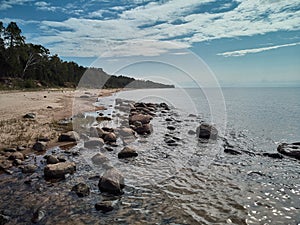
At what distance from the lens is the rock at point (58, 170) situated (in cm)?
761

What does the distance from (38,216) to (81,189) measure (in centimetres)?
144

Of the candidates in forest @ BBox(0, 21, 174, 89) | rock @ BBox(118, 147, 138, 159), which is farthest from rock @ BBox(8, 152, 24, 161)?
forest @ BBox(0, 21, 174, 89)

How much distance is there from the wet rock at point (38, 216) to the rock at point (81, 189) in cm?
112

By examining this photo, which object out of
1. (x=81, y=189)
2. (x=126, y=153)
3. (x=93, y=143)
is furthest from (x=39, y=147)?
(x=81, y=189)

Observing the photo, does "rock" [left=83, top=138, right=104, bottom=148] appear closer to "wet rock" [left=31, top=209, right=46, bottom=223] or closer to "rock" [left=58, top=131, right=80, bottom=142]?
"rock" [left=58, top=131, right=80, bottom=142]

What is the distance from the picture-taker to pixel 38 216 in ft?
17.5

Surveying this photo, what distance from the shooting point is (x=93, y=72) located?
80875 mm

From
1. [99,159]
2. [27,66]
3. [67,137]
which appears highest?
[27,66]

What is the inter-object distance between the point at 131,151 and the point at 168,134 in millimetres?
5793

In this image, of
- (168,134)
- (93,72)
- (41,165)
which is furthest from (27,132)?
(93,72)

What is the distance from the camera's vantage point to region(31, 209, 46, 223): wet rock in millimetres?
5235

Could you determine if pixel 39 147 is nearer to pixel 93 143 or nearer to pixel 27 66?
pixel 93 143

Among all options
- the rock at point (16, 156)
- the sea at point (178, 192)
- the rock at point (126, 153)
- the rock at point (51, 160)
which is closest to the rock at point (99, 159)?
the sea at point (178, 192)

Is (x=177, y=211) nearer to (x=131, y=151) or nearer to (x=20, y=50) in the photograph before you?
(x=131, y=151)
